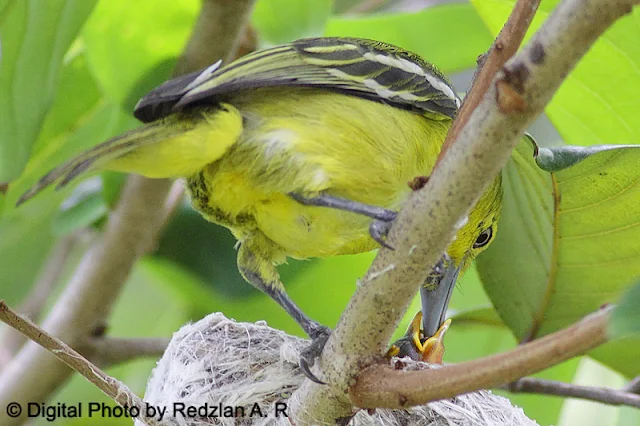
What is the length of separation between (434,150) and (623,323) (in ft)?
4.40

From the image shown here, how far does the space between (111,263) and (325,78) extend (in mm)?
953

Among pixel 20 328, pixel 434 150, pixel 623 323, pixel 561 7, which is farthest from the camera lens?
pixel 434 150

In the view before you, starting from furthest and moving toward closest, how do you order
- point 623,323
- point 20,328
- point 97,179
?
point 97,179, point 20,328, point 623,323

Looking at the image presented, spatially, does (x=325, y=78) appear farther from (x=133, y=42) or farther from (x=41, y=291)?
(x=41, y=291)

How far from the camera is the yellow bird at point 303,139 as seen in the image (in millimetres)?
1904

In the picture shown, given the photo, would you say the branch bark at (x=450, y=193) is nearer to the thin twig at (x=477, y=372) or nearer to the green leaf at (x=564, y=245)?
the thin twig at (x=477, y=372)

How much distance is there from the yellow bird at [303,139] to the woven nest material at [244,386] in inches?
4.5

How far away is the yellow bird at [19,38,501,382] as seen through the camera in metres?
1.90

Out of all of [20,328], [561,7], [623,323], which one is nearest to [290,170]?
[20,328]

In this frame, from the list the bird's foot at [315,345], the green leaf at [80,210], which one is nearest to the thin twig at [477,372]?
the bird's foot at [315,345]

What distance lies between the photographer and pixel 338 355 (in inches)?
57.2

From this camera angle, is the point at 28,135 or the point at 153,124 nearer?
the point at 153,124

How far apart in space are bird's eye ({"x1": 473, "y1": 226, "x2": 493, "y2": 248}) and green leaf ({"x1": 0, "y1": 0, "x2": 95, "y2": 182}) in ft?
4.11

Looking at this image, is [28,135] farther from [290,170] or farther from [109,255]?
[290,170]
